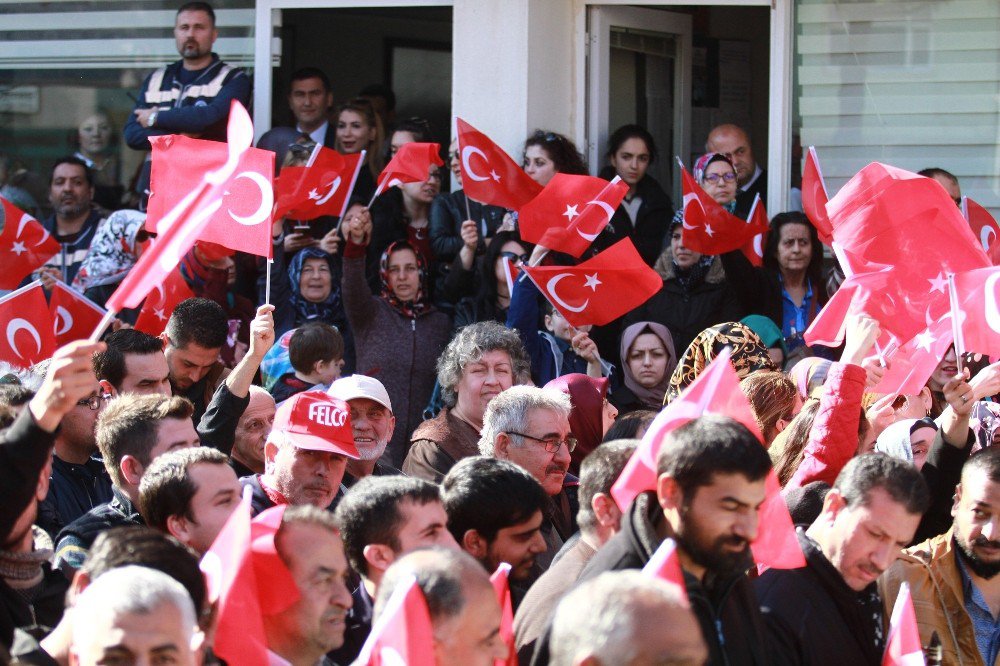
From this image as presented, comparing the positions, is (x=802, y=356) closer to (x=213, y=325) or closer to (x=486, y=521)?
(x=213, y=325)

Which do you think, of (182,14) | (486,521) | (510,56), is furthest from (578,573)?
(182,14)

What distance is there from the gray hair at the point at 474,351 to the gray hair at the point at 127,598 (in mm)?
3119

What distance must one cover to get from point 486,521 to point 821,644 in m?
1.01

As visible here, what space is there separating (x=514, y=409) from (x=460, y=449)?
0.62 m

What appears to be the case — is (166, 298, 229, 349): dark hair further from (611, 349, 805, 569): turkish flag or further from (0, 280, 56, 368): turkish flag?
(611, 349, 805, 569): turkish flag

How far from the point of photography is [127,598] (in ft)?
10.3

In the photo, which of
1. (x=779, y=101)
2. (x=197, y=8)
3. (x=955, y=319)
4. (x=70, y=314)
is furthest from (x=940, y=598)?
(x=197, y=8)

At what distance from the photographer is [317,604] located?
3.94 metres

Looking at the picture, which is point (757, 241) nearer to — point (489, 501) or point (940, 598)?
point (940, 598)

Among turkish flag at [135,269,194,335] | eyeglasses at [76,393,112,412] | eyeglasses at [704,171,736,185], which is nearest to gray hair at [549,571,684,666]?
eyeglasses at [76,393,112,412]

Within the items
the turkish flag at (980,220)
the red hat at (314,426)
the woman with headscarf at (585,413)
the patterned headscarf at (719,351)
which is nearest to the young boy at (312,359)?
the woman with headscarf at (585,413)

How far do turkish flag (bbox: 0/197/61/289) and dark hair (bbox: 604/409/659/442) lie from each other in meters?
3.77

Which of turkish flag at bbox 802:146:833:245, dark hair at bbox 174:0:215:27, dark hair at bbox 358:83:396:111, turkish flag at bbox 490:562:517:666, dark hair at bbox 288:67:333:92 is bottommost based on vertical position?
turkish flag at bbox 490:562:517:666

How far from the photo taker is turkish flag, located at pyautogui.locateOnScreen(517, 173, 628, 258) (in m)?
7.59
